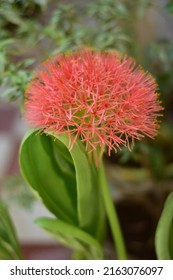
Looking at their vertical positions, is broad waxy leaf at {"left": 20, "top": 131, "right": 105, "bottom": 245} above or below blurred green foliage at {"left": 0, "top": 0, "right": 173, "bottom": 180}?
below

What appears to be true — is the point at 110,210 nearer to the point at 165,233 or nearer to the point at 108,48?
the point at 165,233

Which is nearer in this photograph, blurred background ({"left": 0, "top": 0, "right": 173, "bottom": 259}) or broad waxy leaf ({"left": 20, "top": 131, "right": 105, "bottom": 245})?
broad waxy leaf ({"left": 20, "top": 131, "right": 105, "bottom": 245})

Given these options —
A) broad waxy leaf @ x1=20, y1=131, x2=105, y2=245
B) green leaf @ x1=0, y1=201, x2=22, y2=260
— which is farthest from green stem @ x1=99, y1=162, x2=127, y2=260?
green leaf @ x1=0, y1=201, x2=22, y2=260

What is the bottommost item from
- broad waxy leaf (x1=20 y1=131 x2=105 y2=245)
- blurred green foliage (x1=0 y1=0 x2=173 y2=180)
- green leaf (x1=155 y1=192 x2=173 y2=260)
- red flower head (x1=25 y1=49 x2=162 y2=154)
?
green leaf (x1=155 y1=192 x2=173 y2=260)

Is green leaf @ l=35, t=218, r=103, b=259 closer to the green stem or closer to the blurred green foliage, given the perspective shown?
the green stem

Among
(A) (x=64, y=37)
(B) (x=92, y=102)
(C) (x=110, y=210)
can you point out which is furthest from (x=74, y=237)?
(A) (x=64, y=37)

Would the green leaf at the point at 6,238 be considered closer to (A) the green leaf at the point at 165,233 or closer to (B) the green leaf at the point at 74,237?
(B) the green leaf at the point at 74,237

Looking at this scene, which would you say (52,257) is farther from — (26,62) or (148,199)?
(26,62)
